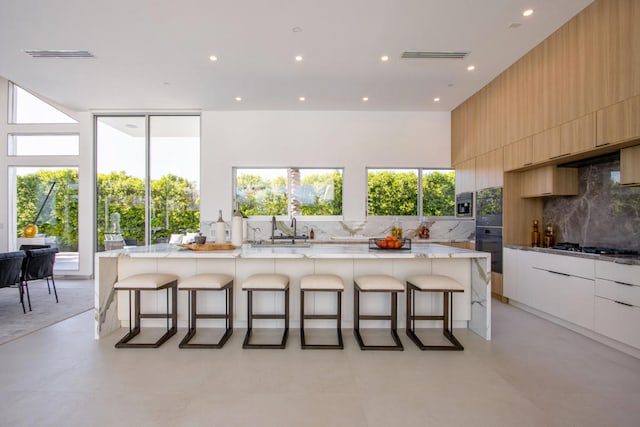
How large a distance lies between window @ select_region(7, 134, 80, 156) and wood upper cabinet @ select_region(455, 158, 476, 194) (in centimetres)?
735

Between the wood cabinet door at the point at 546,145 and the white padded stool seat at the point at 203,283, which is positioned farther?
the wood cabinet door at the point at 546,145

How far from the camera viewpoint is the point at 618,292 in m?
2.66

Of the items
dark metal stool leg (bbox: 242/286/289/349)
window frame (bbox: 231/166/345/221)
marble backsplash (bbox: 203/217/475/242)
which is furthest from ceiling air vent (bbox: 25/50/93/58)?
dark metal stool leg (bbox: 242/286/289/349)

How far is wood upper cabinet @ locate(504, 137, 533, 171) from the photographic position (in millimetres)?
3725

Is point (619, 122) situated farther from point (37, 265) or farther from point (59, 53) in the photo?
point (37, 265)

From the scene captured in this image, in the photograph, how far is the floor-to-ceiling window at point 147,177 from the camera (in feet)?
19.0

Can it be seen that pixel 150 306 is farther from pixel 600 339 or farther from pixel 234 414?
pixel 600 339

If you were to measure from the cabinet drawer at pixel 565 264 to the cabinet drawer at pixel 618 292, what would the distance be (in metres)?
0.12

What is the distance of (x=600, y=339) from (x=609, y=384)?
961 mm

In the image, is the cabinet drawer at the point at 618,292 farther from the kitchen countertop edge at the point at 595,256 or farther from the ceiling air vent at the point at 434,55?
the ceiling air vent at the point at 434,55

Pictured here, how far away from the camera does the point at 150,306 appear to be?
319cm

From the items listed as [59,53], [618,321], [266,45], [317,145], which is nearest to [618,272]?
[618,321]

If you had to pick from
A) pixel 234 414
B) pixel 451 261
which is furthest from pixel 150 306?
pixel 451 261

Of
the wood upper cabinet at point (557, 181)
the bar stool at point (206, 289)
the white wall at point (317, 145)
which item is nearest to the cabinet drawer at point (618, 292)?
the wood upper cabinet at point (557, 181)
